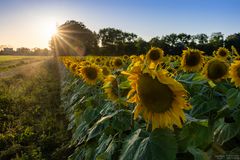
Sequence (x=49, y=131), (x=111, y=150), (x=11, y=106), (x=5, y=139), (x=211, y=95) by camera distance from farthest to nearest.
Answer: (x=11, y=106), (x=49, y=131), (x=5, y=139), (x=211, y=95), (x=111, y=150)

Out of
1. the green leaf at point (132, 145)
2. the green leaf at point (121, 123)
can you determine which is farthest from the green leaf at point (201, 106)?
the green leaf at point (132, 145)

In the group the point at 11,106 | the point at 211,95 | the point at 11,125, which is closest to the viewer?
the point at 211,95

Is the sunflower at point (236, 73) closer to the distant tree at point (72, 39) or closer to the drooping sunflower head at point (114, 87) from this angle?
the drooping sunflower head at point (114, 87)

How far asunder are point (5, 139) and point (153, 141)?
5572mm

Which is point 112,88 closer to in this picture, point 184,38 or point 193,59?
point 193,59

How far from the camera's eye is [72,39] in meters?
79.1

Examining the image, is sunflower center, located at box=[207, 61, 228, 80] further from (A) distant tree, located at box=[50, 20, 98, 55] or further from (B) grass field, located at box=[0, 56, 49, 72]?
(A) distant tree, located at box=[50, 20, 98, 55]

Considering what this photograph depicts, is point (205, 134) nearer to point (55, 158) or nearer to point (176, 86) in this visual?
point (176, 86)

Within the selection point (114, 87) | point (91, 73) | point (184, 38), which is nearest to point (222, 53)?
point (91, 73)

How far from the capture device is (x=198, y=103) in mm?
3166

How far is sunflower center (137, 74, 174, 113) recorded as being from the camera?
2.03m

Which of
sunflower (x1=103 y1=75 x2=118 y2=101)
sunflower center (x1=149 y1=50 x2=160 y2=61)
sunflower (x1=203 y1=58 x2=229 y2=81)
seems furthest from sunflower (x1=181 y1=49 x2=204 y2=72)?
sunflower (x1=103 y1=75 x2=118 y2=101)

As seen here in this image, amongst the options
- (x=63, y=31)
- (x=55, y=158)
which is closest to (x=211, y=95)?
(x=55, y=158)

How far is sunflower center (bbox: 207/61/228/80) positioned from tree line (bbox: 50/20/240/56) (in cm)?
1186
